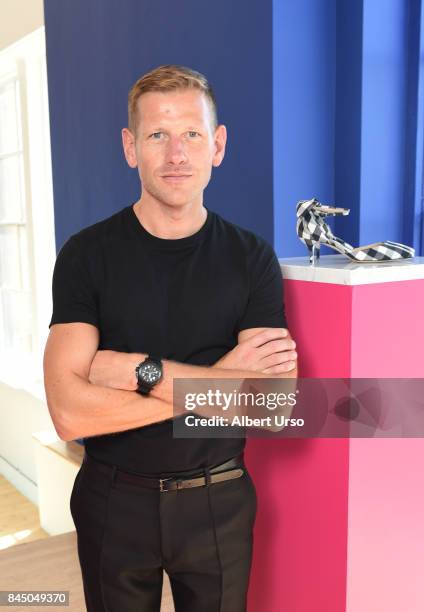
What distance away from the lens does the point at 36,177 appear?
4773mm

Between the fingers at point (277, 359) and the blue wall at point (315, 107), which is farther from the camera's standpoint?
the blue wall at point (315, 107)

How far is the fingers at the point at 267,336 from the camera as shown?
1.52m

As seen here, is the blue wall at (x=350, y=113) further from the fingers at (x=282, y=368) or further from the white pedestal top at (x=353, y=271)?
the fingers at (x=282, y=368)

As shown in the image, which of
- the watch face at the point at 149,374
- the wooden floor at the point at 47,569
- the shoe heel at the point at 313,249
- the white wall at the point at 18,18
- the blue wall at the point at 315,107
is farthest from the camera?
the white wall at the point at 18,18

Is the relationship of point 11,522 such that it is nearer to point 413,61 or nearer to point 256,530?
point 256,530

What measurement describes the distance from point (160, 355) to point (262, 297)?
26cm

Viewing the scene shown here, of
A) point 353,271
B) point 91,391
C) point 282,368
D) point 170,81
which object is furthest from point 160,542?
point 170,81

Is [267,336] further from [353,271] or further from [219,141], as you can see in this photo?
[219,141]

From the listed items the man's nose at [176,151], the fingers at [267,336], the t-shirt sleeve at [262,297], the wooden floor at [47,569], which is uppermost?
the man's nose at [176,151]

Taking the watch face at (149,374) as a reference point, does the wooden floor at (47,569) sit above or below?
below

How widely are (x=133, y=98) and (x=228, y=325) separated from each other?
1.84 ft

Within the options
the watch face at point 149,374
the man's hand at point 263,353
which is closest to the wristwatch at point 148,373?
the watch face at point 149,374

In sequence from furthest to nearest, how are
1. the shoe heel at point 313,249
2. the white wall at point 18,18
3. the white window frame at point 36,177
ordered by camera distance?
the white window frame at point 36,177 < the white wall at point 18,18 < the shoe heel at point 313,249

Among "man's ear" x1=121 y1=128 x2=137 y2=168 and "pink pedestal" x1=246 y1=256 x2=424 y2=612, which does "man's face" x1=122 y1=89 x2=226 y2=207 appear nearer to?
"man's ear" x1=121 y1=128 x2=137 y2=168
